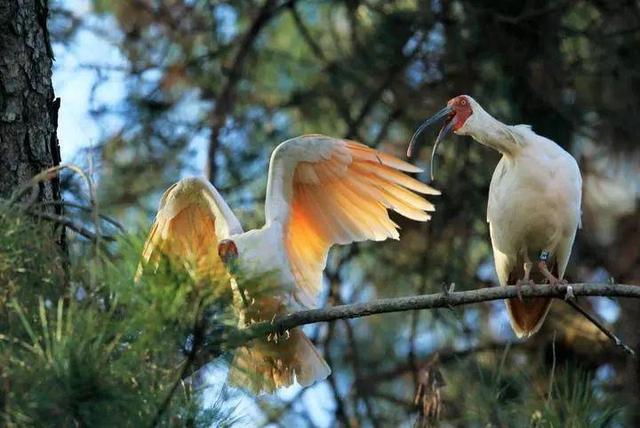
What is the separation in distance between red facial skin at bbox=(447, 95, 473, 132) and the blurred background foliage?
1.36 m

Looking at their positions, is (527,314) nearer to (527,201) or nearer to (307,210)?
(527,201)

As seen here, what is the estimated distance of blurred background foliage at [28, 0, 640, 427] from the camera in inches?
251

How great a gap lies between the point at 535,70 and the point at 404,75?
70 cm

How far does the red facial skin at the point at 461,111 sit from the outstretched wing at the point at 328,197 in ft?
1.02

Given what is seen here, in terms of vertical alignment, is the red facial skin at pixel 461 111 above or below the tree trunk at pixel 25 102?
below

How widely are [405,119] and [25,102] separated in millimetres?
3321

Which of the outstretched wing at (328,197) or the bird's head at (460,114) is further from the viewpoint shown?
the bird's head at (460,114)

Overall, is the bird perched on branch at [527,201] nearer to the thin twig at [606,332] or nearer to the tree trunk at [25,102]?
the thin twig at [606,332]

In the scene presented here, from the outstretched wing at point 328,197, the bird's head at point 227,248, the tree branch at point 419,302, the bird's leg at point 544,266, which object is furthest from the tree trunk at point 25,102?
the bird's leg at point 544,266

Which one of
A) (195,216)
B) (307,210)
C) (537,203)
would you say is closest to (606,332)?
(537,203)

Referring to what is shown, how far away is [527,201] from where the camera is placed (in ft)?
15.1

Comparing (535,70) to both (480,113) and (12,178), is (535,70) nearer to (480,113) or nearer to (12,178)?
(480,113)

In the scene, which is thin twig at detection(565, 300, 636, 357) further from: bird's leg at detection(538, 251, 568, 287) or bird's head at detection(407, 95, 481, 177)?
bird's head at detection(407, 95, 481, 177)

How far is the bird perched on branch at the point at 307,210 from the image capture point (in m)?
4.56
